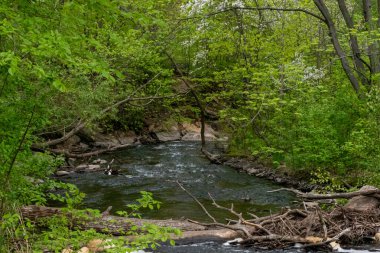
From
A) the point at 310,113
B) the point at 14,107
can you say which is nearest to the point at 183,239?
the point at 14,107

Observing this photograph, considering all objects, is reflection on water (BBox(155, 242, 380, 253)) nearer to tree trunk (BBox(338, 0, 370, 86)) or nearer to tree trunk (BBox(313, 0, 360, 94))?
tree trunk (BBox(313, 0, 360, 94))

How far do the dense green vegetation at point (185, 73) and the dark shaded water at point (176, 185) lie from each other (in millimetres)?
1781

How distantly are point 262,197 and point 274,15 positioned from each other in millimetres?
11048

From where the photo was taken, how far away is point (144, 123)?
2969 centimetres

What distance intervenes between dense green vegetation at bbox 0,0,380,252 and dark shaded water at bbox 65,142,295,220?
1.78m

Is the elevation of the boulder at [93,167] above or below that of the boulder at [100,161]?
below

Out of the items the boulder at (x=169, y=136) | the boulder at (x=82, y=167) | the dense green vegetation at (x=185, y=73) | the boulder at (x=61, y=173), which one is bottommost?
the boulder at (x=61, y=173)

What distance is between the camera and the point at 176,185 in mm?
16344

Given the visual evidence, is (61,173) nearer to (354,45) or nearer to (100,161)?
(100,161)

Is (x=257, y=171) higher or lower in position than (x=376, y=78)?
lower

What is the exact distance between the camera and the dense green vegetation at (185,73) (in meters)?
4.81

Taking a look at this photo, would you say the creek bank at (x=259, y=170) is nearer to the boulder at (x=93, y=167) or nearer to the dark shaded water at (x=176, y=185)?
the dark shaded water at (x=176, y=185)

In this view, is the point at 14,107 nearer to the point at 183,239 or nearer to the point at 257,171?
the point at 183,239

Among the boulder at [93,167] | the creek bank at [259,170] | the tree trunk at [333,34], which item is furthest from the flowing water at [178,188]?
the tree trunk at [333,34]
